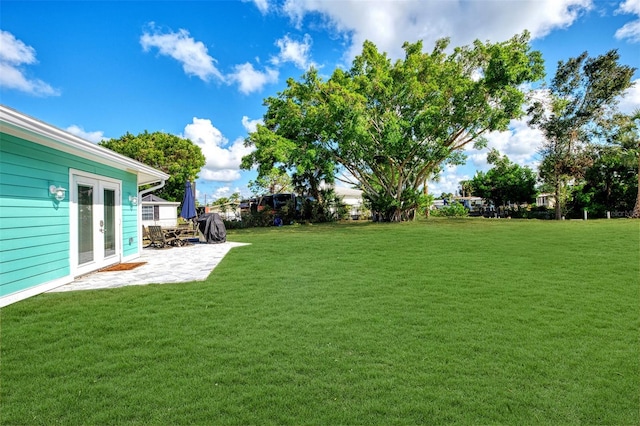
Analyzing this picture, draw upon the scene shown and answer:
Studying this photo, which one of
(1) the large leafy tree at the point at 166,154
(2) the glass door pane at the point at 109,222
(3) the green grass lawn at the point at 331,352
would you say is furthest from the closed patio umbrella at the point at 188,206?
(1) the large leafy tree at the point at 166,154

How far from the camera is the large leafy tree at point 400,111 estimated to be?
54.2ft

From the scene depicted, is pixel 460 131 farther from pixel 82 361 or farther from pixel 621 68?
pixel 82 361

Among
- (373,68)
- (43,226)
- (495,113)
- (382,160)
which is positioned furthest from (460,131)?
(43,226)

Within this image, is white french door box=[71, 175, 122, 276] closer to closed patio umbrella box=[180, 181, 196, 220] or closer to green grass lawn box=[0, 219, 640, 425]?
green grass lawn box=[0, 219, 640, 425]

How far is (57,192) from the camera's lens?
17.9ft

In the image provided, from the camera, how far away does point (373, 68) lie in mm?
18625

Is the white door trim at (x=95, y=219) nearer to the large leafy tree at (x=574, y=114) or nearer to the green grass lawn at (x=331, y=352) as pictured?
the green grass lawn at (x=331, y=352)

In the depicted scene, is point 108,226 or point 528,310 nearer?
point 528,310

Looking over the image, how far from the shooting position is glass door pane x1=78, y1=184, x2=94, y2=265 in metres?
6.19

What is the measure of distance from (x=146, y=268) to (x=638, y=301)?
8.73 m

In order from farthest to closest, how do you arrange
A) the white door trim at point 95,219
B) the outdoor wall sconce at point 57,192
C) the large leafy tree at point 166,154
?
the large leafy tree at point 166,154, the white door trim at point 95,219, the outdoor wall sconce at point 57,192

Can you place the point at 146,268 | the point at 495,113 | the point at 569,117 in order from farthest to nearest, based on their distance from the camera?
the point at 569,117
the point at 495,113
the point at 146,268

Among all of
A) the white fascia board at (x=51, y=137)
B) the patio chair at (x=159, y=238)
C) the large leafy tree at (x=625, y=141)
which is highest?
the large leafy tree at (x=625, y=141)

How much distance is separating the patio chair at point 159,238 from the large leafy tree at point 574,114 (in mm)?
23816
